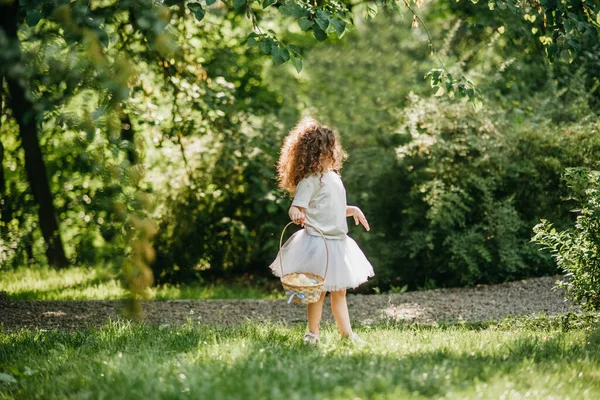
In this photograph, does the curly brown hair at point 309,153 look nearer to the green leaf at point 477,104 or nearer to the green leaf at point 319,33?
the green leaf at point 319,33

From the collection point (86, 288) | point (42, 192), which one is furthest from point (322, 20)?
point (42, 192)

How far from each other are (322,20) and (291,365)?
2238 millimetres

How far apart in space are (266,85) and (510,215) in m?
5.67

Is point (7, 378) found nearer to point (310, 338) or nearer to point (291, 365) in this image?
point (291, 365)

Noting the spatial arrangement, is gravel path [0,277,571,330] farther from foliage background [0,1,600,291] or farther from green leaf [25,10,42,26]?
green leaf [25,10,42,26]

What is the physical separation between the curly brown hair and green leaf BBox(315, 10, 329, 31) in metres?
0.80

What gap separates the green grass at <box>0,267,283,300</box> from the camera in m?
7.79

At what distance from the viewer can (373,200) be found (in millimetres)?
8609

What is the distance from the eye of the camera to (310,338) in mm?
4672

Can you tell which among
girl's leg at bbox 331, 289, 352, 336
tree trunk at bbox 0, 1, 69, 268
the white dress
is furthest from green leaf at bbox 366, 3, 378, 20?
tree trunk at bbox 0, 1, 69, 268

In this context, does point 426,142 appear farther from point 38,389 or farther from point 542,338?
point 38,389

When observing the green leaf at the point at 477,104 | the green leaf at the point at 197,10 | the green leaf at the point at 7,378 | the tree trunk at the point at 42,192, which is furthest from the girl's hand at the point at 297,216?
the tree trunk at the point at 42,192

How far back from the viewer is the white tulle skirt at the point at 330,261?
4715mm

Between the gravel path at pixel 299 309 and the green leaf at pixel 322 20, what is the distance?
2.54 metres
